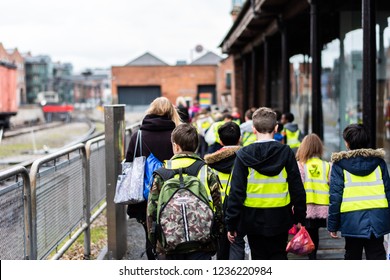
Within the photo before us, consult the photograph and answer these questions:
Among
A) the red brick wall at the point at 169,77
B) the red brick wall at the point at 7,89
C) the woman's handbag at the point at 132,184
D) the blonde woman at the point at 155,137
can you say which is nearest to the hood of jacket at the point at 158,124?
the blonde woman at the point at 155,137

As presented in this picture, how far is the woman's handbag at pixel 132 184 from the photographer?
5.70m

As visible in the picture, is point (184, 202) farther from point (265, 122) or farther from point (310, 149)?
point (310, 149)

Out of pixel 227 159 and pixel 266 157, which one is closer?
pixel 266 157

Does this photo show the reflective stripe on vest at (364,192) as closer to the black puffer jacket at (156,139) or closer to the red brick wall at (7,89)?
the black puffer jacket at (156,139)

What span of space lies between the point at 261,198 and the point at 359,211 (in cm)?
96

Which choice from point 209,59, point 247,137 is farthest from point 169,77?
point 247,137

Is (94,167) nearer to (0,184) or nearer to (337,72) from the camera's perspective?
(0,184)

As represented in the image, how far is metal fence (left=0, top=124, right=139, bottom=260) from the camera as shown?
482 centimetres

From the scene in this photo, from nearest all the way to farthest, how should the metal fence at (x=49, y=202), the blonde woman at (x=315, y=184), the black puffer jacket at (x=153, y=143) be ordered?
1. the metal fence at (x=49, y=202)
2. the black puffer jacket at (x=153, y=143)
3. the blonde woman at (x=315, y=184)

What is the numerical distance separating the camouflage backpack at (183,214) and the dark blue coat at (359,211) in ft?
4.32

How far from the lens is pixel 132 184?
18.8ft

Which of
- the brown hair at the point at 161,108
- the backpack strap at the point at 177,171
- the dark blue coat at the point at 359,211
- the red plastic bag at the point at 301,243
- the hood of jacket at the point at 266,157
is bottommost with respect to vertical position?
the red plastic bag at the point at 301,243

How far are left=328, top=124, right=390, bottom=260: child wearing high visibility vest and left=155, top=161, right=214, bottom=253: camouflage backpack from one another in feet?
4.42
